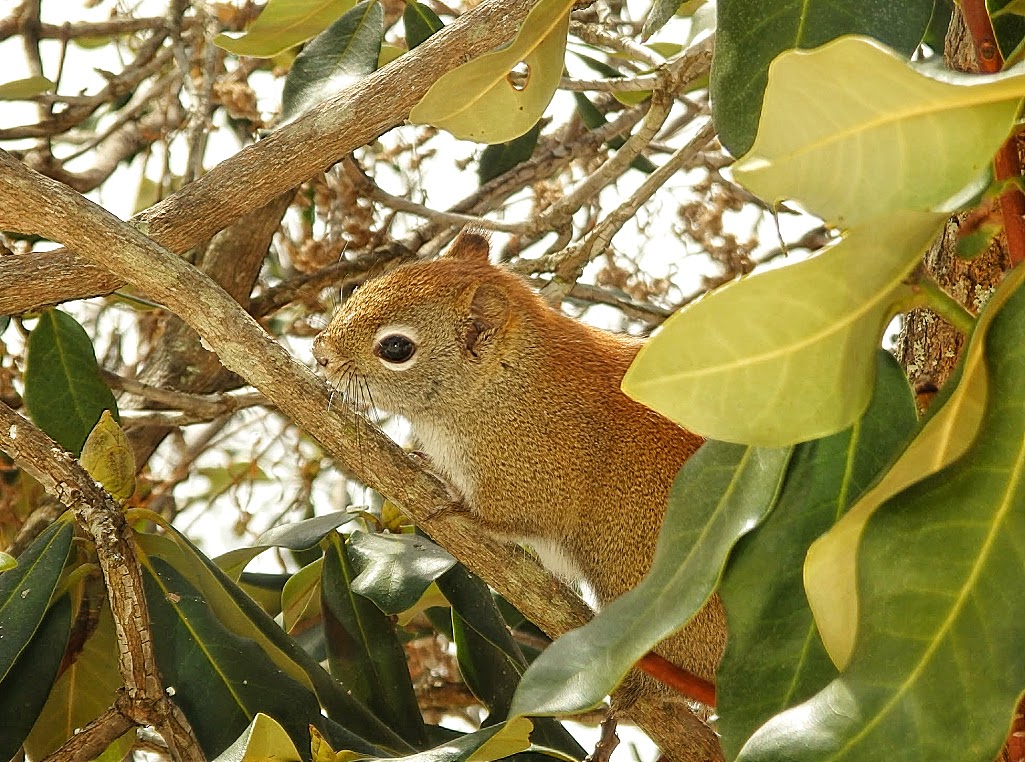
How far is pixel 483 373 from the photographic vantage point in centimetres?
197

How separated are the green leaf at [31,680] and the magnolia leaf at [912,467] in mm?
945

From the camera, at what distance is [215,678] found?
133 cm

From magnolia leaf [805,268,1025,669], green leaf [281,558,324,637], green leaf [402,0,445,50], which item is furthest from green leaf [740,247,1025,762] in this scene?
green leaf [402,0,445,50]

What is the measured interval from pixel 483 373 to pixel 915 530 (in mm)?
1277

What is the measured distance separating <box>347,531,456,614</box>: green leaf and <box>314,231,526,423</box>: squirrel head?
37cm

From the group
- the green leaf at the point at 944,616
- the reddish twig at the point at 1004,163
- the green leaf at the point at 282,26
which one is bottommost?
the green leaf at the point at 944,616

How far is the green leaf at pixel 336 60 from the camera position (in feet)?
5.78

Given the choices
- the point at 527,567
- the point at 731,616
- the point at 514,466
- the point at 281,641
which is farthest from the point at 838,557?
the point at 514,466

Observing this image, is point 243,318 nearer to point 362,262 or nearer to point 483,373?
point 483,373

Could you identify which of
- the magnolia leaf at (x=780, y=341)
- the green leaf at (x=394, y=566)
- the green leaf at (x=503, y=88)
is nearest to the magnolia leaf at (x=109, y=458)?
the green leaf at (x=394, y=566)

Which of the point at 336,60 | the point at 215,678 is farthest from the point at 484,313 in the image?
the point at 215,678

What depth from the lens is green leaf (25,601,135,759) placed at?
1553 millimetres

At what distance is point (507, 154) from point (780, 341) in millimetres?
1670

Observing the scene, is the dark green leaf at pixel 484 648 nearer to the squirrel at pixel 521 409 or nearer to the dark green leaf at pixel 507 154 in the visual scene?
the squirrel at pixel 521 409
